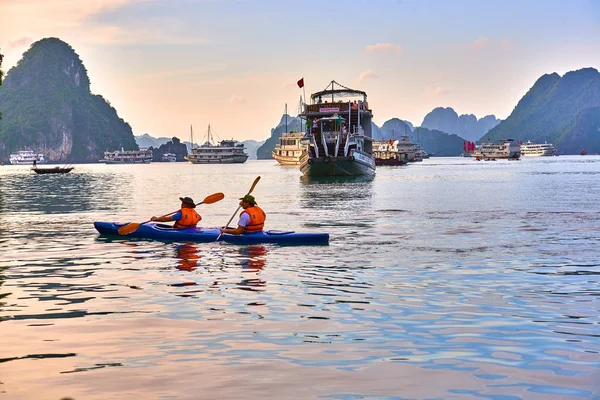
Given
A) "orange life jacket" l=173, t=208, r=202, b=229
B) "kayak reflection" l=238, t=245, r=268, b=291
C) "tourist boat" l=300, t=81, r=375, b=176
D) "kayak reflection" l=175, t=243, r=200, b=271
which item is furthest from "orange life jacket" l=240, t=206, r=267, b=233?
"tourist boat" l=300, t=81, r=375, b=176

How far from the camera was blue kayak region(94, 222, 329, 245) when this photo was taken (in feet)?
76.9

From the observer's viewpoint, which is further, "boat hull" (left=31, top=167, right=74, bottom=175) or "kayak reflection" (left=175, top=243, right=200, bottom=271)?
"boat hull" (left=31, top=167, right=74, bottom=175)

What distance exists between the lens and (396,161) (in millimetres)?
181375

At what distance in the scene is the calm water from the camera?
8.99 m

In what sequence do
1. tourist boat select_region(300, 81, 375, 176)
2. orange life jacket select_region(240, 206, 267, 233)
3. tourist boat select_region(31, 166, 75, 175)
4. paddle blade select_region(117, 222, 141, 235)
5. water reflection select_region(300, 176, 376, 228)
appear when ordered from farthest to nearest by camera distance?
tourist boat select_region(31, 166, 75, 175) < tourist boat select_region(300, 81, 375, 176) < water reflection select_region(300, 176, 376, 228) < paddle blade select_region(117, 222, 141, 235) < orange life jacket select_region(240, 206, 267, 233)

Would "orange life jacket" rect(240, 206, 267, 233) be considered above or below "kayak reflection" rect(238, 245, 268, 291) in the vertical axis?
above

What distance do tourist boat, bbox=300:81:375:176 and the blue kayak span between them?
57.4 meters

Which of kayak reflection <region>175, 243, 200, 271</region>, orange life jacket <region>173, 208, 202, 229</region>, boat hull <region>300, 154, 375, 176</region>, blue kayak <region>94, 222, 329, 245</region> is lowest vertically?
kayak reflection <region>175, 243, 200, 271</region>

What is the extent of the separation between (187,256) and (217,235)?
8.62 ft

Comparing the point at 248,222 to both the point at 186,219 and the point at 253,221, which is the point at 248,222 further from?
the point at 186,219

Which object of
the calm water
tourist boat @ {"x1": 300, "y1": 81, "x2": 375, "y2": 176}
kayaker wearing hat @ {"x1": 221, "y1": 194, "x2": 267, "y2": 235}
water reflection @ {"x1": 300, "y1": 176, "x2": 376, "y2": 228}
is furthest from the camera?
tourist boat @ {"x1": 300, "y1": 81, "x2": 375, "y2": 176}

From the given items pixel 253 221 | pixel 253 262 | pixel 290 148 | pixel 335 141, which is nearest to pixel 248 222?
→ pixel 253 221

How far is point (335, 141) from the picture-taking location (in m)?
83.0

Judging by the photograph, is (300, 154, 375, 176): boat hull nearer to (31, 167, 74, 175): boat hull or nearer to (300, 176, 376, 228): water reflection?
(300, 176, 376, 228): water reflection
